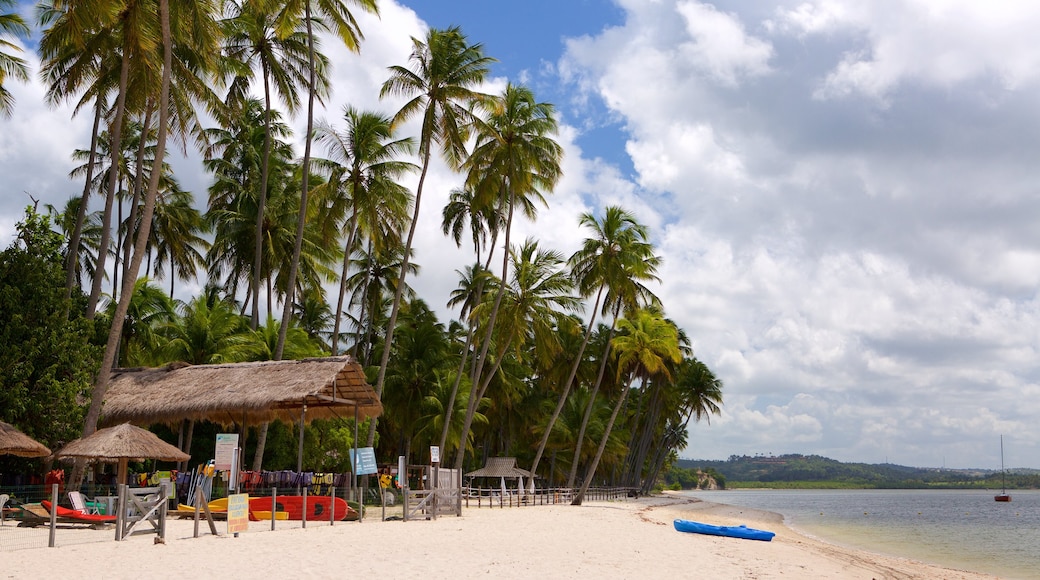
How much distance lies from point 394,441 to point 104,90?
2539 centimetres

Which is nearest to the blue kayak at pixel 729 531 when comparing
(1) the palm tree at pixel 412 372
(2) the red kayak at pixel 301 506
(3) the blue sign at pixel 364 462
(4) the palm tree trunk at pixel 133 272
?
(3) the blue sign at pixel 364 462

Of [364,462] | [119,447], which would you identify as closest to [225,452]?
[119,447]

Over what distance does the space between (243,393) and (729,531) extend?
12.2 metres

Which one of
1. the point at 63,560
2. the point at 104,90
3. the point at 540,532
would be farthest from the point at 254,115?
the point at 63,560

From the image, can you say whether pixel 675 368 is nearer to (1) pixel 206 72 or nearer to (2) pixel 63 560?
(1) pixel 206 72

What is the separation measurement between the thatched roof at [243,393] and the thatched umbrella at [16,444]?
3551mm

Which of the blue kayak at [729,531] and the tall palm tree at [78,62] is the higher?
the tall palm tree at [78,62]

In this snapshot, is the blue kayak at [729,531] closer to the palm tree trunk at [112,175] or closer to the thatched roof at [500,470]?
the palm tree trunk at [112,175]

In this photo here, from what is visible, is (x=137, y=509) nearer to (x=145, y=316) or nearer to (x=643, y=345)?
(x=145, y=316)

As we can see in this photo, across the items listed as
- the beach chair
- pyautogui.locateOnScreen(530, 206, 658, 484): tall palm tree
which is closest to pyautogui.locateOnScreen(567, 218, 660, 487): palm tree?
pyautogui.locateOnScreen(530, 206, 658, 484): tall palm tree

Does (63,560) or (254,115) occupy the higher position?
(254,115)

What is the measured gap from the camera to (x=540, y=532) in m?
17.5

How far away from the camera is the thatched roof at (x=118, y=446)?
1753 centimetres

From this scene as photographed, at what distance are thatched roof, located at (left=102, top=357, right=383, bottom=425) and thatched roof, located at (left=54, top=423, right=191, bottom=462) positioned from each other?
2488mm
